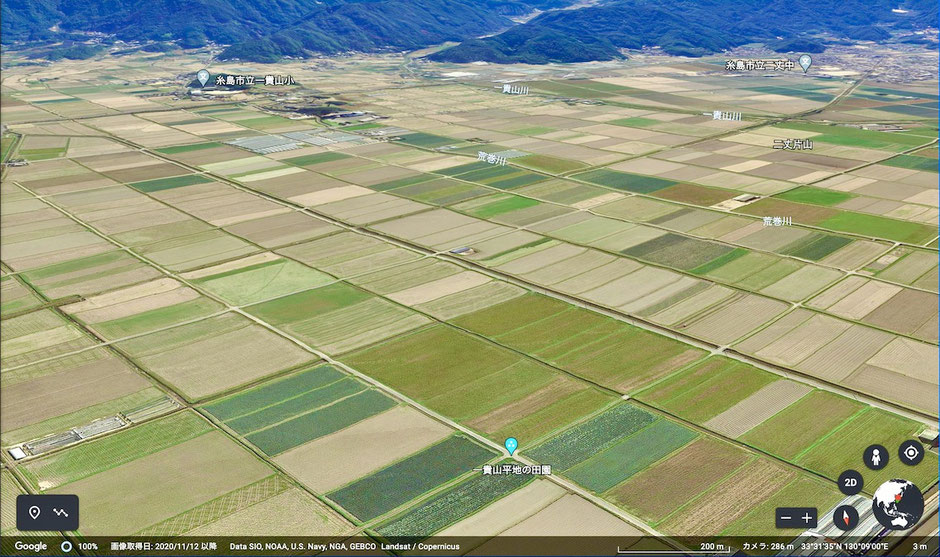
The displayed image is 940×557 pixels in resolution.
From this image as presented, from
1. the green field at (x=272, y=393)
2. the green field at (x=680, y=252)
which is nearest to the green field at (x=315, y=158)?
the green field at (x=680, y=252)

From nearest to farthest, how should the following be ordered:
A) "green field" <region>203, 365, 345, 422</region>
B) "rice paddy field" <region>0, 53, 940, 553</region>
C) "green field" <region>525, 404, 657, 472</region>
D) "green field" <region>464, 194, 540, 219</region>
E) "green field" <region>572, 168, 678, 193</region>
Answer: "rice paddy field" <region>0, 53, 940, 553</region>, "green field" <region>525, 404, 657, 472</region>, "green field" <region>203, 365, 345, 422</region>, "green field" <region>464, 194, 540, 219</region>, "green field" <region>572, 168, 678, 193</region>

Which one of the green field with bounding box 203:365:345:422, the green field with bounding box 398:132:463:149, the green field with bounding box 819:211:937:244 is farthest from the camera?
the green field with bounding box 398:132:463:149

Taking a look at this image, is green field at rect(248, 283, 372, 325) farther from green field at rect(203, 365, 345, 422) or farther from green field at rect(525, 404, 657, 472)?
green field at rect(525, 404, 657, 472)

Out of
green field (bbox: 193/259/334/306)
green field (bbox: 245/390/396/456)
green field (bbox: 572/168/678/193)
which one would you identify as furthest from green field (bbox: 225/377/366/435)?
green field (bbox: 572/168/678/193)

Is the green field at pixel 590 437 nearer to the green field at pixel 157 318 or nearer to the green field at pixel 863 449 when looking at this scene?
the green field at pixel 863 449

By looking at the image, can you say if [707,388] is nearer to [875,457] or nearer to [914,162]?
[875,457]

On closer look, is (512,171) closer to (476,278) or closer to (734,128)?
(476,278)
